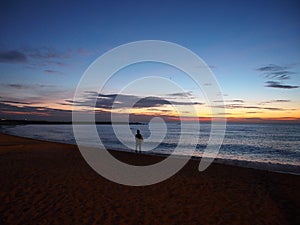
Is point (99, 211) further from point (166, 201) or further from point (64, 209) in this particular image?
point (166, 201)

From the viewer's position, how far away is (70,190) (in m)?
7.98

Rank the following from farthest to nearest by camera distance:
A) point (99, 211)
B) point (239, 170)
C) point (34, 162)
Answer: point (34, 162) < point (239, 170) < point (99, 211)

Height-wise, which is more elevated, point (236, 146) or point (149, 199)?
point (149, 199)

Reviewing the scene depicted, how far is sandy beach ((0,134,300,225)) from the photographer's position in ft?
19.2

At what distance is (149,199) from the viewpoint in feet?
24.0

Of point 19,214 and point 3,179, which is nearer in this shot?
point 19,214

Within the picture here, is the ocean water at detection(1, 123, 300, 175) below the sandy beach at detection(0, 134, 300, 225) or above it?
below

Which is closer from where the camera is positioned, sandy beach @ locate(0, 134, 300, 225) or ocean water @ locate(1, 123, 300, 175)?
sandy beach @ locate(0, 134, 300, 225)

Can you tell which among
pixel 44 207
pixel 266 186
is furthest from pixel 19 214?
pixel 266 186

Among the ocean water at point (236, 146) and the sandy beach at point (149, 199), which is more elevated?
the sandy beach at point (149, 199)

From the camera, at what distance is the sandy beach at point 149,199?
5855mm

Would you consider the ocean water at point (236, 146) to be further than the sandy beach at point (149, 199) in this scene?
Yes

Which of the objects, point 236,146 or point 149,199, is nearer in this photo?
point 149,199

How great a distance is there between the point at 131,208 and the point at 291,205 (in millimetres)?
4715
